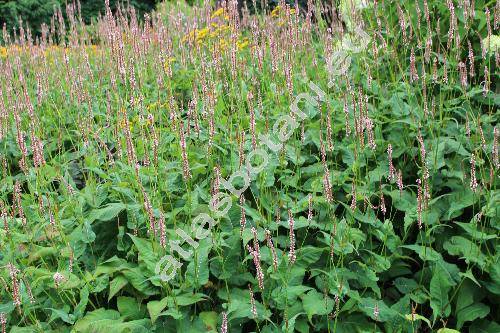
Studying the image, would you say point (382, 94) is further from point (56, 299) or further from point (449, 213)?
point (56, 299)

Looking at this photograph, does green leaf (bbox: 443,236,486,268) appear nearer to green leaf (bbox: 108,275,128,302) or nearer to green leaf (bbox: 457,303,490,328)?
green leaf (bbox: 457,303,490,328)

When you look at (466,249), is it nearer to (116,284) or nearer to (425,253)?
(425,253)

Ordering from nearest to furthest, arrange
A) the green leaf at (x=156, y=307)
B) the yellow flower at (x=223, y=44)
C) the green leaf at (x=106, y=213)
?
1. the green leaf at (x=156, y=307)
2. the green leaf at (x=106, y=213)
3. the yellow flower at (x=223, y=44)

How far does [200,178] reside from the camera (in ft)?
10.2

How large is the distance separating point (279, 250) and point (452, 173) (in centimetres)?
99

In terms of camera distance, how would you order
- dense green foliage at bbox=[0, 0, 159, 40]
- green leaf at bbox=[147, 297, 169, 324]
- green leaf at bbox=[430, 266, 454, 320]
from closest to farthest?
green leaf at bbox=[147, 297, 169, 324], green leaf at bbox=[430, 266, 454, 320], dense green foliage at bbox=[0, 0, 159, 40]

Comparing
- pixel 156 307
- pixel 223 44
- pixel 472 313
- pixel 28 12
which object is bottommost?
pixel 472 313

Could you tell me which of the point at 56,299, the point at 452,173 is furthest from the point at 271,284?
the point at 452,173

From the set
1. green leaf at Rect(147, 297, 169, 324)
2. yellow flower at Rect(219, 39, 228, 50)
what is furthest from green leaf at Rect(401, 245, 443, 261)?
yellow flower at Rect(219, 39, 228, 50)

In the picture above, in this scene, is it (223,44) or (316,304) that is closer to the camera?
(316,304)

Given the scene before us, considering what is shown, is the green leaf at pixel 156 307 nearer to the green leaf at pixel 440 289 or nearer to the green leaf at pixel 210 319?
the green leaf at pixel 210 319

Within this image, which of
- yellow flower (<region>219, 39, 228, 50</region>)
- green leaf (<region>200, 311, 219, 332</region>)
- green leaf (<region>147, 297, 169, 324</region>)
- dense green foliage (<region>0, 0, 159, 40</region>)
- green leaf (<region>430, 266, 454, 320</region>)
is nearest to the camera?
green leaf (<region>147, 297, 169, 324</region>)

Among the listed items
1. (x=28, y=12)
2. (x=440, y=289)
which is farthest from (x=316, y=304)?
(x=28, y=12)

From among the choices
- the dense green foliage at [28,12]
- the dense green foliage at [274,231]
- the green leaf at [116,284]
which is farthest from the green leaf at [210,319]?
the dense green foliage at [28,12]
